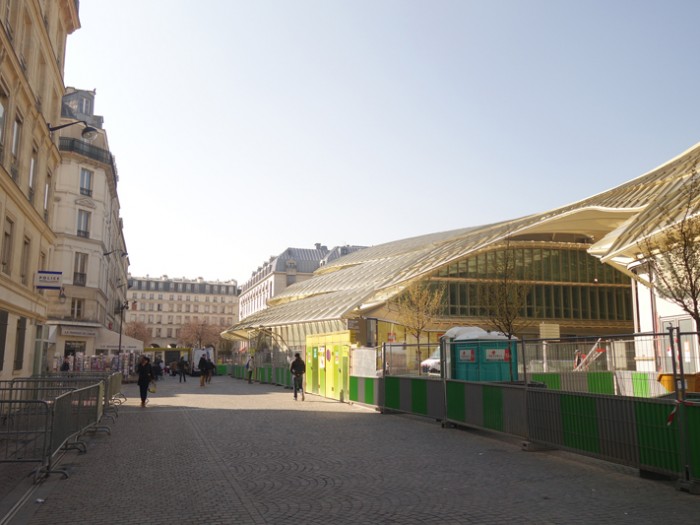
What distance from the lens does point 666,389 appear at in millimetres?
8516

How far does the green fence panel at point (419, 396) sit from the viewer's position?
52.7ft

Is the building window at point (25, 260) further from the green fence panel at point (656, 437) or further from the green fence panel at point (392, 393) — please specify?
the green fence panel at point (656, 437)

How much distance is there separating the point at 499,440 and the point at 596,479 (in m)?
4.07

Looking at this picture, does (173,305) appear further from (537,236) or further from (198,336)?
(537,236)

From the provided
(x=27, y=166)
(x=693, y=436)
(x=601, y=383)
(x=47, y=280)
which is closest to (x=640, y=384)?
(x=601, y=383)

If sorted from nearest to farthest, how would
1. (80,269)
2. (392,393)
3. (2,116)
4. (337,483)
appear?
(337,483) < (2,116) < (392,393) < (80,269)

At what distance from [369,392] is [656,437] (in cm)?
1251

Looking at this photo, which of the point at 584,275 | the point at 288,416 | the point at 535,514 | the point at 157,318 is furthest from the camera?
the point at 157,318

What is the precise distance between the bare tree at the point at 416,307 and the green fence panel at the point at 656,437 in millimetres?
33077

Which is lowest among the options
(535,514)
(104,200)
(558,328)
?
(535,514)

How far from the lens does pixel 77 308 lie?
45781 millimetres

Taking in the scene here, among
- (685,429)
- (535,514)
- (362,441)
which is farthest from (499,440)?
(535,514)

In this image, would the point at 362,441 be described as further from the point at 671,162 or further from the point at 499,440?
the point at 671,162

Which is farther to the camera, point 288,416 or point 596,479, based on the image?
point 288,416
